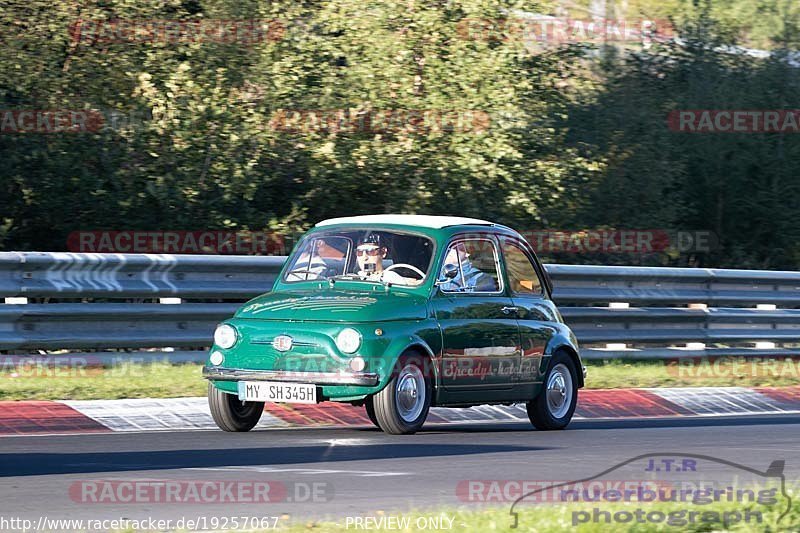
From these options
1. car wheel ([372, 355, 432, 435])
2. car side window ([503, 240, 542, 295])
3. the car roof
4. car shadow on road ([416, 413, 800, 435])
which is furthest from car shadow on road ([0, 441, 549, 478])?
car side window ([503, 240, 542, 295])

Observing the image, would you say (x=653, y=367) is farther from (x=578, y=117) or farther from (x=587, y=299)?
(x=578, y=117)

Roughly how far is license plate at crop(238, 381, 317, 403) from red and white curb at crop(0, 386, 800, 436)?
88 centimetres

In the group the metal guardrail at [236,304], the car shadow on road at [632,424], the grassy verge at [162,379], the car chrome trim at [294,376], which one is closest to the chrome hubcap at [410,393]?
the car chrome trim at [294,376]

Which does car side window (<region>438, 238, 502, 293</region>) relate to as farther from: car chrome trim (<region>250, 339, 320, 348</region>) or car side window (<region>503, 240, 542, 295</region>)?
car chrome trim (<region>250, 339, 320, 348</region>)

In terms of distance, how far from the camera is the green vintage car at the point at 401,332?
33.4 feet

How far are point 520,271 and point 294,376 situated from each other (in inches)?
109

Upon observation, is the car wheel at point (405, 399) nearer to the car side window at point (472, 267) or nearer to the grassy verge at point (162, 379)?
the car side window at point (472, 267)

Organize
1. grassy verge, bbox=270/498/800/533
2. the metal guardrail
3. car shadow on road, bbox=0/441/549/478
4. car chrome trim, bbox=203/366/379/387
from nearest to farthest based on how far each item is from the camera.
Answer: grassy verge, bbox=270/498/800/533 < car shadow on road, bbox=0/441/549/478 < car chrome trim, bbox=203/366/379/387 < the metal guardrail

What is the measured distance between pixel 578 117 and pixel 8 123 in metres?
9.71

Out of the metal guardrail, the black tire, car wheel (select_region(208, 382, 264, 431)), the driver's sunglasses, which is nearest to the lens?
the black tire

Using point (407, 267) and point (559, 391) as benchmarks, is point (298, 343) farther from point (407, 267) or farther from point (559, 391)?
point (559, 391)

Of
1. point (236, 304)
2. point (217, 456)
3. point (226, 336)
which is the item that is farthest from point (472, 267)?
point (217, 456)

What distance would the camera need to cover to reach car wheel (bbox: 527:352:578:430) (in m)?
11.9

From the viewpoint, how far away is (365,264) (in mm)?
11164
